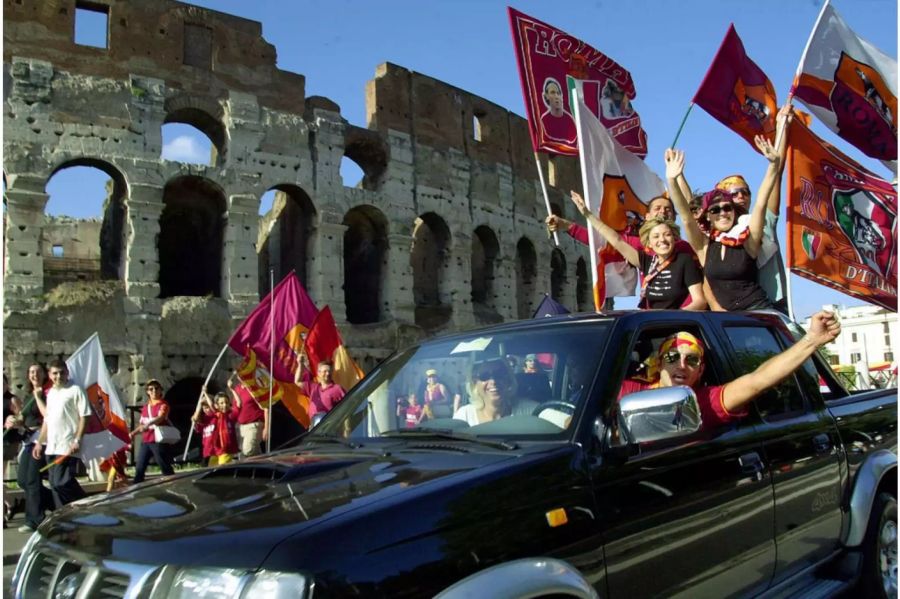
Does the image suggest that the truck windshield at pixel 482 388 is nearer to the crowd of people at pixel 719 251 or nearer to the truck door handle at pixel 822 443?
the truck door handle at pixel 822 443

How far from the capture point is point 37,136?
666 inches

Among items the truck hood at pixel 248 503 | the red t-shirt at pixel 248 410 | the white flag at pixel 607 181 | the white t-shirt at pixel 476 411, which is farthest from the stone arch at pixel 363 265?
the truck hood at pixel 248 503

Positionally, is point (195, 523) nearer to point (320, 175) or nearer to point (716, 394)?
point (716, 394)

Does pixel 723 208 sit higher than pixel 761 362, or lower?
higher

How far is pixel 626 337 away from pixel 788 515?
1.16 metres

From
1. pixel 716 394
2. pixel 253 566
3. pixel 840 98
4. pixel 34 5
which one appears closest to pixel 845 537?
pixel 716 394

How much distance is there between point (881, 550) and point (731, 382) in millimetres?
1531

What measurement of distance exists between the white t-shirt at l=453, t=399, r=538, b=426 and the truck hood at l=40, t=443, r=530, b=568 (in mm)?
304

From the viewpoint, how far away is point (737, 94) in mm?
8125

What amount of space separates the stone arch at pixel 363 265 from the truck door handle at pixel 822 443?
1920 centimetres

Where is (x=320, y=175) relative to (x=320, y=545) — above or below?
above

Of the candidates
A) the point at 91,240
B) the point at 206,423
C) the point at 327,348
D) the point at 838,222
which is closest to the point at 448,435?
the point at 838,222

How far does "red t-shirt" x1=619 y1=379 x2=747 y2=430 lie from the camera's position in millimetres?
3227

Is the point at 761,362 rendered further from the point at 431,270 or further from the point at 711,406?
the point at 431,270
